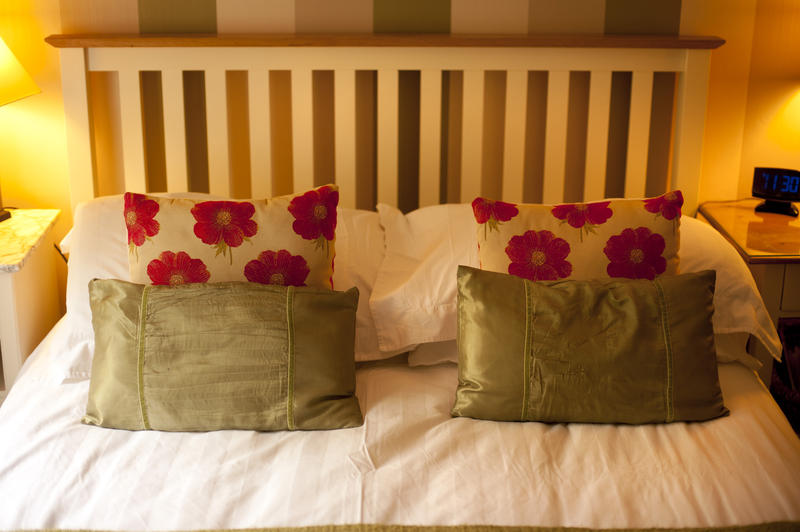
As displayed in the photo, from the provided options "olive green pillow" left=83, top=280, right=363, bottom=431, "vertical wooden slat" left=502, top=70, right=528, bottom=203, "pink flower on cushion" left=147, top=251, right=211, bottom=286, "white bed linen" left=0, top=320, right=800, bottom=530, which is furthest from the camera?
"vertical wooden slat" left=502, top=70, right=528, bottom=203

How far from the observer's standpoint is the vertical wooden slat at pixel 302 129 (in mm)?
2152

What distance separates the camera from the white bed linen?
4.17 feet

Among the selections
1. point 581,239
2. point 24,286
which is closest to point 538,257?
point 581,239

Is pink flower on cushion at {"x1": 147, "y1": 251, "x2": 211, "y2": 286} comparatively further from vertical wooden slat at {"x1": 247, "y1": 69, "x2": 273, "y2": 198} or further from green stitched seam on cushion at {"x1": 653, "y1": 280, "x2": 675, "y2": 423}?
green stitched seam on cushion at {"x1": 653, "y1": 280, "x2": 675, "y2": 423}

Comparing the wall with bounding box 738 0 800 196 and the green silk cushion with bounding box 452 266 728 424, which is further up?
the wall with bounding box 738 0 800 196

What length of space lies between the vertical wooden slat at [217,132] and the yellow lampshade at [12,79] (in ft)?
1.43

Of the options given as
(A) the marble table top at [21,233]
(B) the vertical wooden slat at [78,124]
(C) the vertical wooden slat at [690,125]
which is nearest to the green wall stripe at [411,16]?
(C) the vertical wooden slat at [690,125]

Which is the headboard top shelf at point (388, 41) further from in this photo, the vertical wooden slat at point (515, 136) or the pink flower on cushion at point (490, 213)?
the pink flower on cushion at point (490, 213)

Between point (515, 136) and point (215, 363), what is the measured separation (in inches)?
44.6

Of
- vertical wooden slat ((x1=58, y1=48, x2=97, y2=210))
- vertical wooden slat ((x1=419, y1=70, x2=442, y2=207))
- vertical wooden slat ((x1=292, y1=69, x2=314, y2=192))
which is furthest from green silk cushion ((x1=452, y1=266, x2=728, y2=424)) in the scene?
vertical wooden slat ((x1=58, y1=48, x2=97, y2=210))

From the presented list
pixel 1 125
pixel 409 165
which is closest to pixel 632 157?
pixel 409 165

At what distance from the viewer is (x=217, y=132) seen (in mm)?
2195

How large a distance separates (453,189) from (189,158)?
780mm

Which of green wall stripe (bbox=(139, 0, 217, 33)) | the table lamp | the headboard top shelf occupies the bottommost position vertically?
the table lamp
